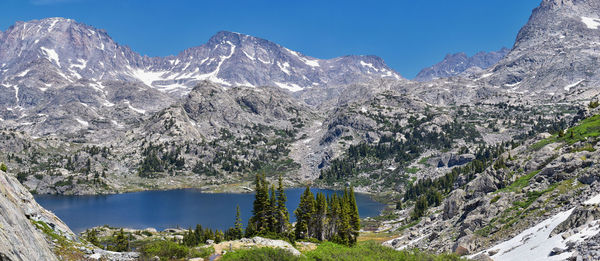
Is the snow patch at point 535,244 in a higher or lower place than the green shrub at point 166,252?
lower

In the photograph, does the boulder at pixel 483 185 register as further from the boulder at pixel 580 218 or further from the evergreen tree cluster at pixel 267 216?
the boulder at pixel 580 218

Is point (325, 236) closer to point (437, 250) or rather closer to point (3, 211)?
point (437, 250)

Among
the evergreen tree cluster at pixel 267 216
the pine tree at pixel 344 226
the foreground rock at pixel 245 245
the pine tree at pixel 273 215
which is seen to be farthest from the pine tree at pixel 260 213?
the foreground rock at pixel 245 245

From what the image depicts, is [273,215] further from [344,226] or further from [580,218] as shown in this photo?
[580,218]

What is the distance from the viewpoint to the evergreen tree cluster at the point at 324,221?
225 ft

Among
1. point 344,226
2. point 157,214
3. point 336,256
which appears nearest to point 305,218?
point 344,226

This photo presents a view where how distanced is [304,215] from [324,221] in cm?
434

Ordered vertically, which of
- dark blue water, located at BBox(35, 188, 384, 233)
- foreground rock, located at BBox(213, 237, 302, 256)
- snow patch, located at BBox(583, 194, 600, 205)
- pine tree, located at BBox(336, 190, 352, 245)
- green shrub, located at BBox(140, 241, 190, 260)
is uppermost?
snow patch, located at BBox(583, 194, 600, 205)

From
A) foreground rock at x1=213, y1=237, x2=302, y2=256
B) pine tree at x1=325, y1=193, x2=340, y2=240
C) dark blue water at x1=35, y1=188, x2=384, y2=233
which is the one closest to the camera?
→ foreground rock at x1=213, y1=237, x2=302, y2=256

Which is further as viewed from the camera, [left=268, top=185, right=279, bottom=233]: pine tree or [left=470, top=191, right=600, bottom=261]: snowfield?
[left=268, top=185, right=279, bottom=233]: pine tree

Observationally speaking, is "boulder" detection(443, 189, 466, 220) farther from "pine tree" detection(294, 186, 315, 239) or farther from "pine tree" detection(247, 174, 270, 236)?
"pine tree" detection(247, 174, 270, 236)

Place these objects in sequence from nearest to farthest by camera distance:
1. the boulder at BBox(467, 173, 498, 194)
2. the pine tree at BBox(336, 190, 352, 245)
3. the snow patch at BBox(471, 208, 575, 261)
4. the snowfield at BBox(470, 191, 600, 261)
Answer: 1. the snowfield at BBox(470, 191, 600, 261)
2. the snow patch at BBox(471, 208, 575, 261)
3. the pine tree at BBox(336, 190, 352, 245)
4. the boulder at BBox(467, 173, 498, 194)

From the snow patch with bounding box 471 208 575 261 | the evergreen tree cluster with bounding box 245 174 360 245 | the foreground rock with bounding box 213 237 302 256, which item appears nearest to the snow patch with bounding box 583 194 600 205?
the snow patch with bounding box 471 208 575 261

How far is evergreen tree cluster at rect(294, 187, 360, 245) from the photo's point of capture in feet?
225
